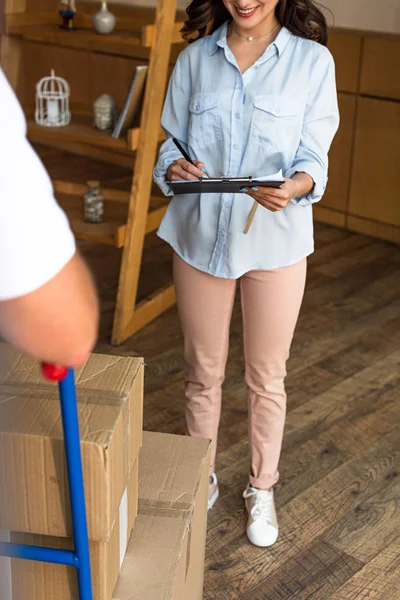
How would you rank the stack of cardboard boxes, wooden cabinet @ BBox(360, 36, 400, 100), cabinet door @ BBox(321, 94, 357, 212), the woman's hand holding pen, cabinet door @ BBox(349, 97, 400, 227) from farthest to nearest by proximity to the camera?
cabinet door @ BBox(321, 94, 357, 212) → cabinet door @ BBox(349, 97, 400, 227) → wooden cabinet @ BBox(360, 36, 400, 100) → the woman's hand holding pen → the stack of cardboard boxes

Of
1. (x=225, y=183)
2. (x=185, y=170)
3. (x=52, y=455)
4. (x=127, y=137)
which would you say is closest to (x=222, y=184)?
(x=225, y=183)

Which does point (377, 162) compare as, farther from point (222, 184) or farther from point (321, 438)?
point (222, 184)

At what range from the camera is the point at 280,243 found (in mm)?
1741

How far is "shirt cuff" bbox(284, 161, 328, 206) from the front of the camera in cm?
165

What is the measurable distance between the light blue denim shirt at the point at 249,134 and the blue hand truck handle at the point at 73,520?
900 millimetres

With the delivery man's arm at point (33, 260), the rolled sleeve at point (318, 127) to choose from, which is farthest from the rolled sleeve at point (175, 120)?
the delivery man's arm at point (33, 260)

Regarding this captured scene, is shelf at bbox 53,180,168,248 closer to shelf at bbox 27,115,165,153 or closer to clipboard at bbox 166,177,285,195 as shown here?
shelf at bbox 27,115,165,153

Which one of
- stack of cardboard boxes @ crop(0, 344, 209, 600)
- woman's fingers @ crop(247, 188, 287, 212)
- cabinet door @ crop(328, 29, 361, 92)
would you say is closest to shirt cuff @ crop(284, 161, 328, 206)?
woman's fingers @ crop(247, 188, 287, 212)

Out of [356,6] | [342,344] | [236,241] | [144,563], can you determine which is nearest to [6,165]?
[144,563]

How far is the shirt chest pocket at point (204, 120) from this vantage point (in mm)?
1691

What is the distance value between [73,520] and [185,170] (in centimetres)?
93

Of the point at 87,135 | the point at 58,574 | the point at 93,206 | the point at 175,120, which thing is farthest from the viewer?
the point at 93,206

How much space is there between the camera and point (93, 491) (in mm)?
949

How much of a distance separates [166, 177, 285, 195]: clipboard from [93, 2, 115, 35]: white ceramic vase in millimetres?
1460
